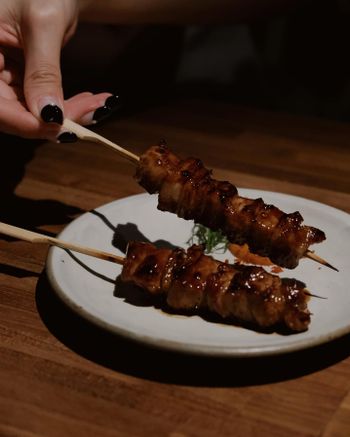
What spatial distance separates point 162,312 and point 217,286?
0.20 metres

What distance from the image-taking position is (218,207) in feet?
7.92

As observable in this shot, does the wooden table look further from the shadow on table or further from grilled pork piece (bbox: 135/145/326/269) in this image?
grilled pork piece (bbox: 135/145/326/269)

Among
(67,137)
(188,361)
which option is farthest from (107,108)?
(188,361)

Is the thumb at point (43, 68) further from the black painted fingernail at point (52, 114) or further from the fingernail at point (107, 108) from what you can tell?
the fingernail at point (107, 108)

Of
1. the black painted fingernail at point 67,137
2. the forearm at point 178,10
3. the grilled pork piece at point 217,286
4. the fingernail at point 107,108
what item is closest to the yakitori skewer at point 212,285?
the grilled pork piece at point 217,286

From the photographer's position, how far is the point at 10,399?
6.05ft

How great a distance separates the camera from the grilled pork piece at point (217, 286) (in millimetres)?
2006

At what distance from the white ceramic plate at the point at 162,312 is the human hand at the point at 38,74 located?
15.9 inches

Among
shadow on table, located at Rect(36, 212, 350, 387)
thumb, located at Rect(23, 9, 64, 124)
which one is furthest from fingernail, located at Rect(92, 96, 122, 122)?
shadow on table, located at Rect(36, 212, 350, 387)

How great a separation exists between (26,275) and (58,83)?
0.74 m

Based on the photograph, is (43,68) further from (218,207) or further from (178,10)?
(178,10)

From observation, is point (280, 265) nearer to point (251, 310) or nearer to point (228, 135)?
point (251, 310)

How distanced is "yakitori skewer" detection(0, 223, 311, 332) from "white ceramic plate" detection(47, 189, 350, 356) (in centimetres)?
5

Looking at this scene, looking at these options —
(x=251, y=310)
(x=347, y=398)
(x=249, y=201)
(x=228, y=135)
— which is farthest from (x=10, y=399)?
(x=228, y=135)
